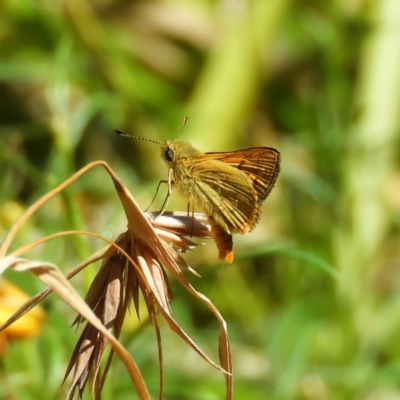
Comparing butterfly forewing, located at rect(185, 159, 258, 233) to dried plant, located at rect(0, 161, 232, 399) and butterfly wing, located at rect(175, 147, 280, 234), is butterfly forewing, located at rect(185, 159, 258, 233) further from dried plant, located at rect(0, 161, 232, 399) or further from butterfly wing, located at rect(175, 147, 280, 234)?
dried plant, located at rect(0, 161, 232, 399)

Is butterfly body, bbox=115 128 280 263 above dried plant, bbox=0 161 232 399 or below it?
above

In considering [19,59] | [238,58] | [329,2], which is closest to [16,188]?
[19,59]

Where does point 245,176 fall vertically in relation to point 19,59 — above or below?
below

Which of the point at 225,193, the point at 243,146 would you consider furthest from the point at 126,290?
the point at 243,146

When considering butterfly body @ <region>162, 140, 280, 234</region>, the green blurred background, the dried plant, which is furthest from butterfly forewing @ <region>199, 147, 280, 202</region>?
the dried plant

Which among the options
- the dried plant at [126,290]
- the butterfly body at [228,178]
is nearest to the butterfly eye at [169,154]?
the butterfly body at [228,178]

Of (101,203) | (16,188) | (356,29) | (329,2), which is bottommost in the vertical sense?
(16,188)

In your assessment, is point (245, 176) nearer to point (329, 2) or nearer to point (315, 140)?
point (315, 140)
